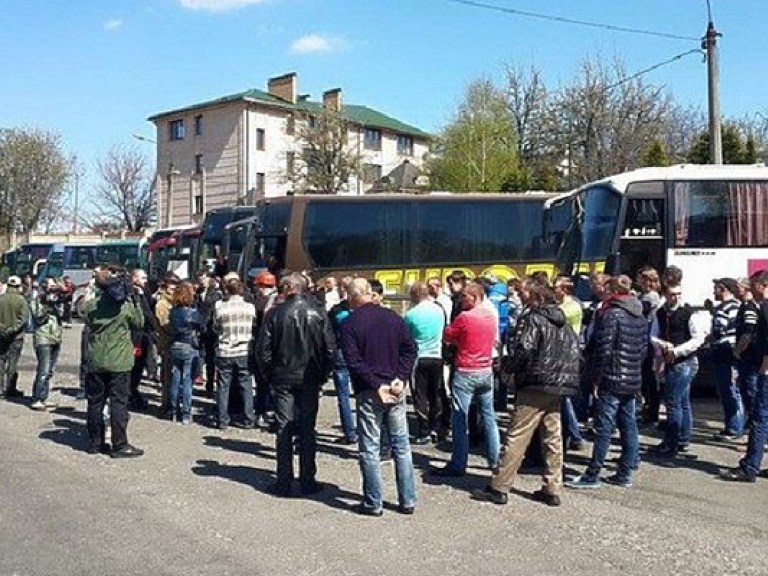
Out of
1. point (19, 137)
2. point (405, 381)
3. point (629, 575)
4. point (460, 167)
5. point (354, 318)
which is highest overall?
point (19, 137)

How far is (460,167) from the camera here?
51.1 meters

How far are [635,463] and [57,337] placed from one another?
27.2ft

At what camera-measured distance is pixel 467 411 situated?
8312 mm

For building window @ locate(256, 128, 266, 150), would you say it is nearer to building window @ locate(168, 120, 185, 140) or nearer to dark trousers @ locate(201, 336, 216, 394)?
building window @ locate(168, 120, 185, 140)

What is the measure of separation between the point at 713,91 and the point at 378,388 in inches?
633

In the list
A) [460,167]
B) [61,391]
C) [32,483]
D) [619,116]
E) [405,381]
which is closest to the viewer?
[405,381]

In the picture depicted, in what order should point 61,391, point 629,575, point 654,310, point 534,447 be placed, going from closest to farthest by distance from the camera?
point 629,575, point 534,447, point 654,310, point 61,391

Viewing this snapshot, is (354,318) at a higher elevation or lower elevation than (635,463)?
higher

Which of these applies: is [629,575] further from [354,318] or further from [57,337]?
[57,337]

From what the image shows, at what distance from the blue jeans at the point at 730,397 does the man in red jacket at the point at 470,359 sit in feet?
10.6

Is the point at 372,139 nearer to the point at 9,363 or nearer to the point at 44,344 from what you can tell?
the point at 9,363

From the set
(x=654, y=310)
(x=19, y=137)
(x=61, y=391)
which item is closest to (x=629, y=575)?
(x=654, y=310)

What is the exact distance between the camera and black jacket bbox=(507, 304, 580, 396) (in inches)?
292

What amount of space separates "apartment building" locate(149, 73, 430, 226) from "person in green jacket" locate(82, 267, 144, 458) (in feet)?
153
